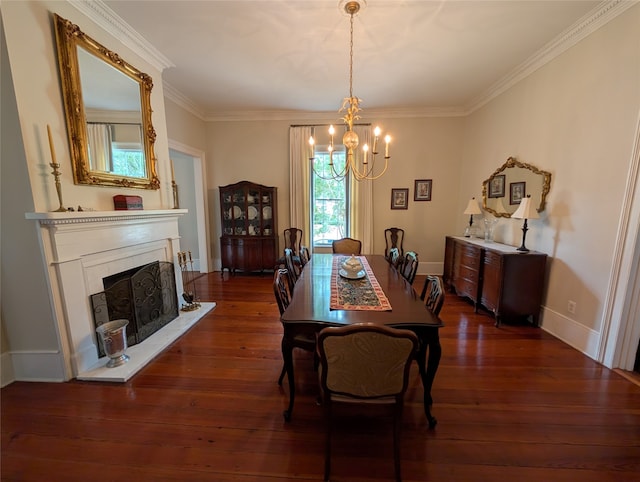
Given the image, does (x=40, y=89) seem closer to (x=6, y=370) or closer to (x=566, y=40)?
(x=6, y=370)

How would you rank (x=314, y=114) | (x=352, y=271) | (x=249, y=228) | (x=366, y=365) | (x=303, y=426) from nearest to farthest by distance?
(x=366, y=365) < (x=303, y=426) < (x=352, y=271) < (x=314, y=114) < (x=249, y=228)

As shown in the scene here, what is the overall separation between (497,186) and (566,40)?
5.58 ft

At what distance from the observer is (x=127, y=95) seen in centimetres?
262

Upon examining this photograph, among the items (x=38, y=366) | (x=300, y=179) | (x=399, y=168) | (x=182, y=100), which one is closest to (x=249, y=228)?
(x=300, y=179)

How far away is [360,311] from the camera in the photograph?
1721 mm

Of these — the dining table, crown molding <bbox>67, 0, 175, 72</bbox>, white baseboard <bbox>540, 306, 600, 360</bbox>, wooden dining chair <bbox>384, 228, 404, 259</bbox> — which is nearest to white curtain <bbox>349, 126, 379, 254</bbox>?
wooden dining chair <bbox>384, 228, 404, 259</bbox>

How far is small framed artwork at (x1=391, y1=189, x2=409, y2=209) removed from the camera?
505cm

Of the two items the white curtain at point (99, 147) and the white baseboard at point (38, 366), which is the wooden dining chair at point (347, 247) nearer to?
the white curtain at point (99, 147)

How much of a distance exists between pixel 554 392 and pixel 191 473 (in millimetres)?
2564

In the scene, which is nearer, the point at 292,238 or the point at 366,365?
the point at 366,365

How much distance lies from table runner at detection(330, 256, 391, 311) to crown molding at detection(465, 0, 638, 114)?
302cm

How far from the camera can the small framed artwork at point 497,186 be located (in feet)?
12.2

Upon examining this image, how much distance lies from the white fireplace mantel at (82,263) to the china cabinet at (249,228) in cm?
237

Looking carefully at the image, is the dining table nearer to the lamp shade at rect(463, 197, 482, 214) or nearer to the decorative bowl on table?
the decorative bowl on table
